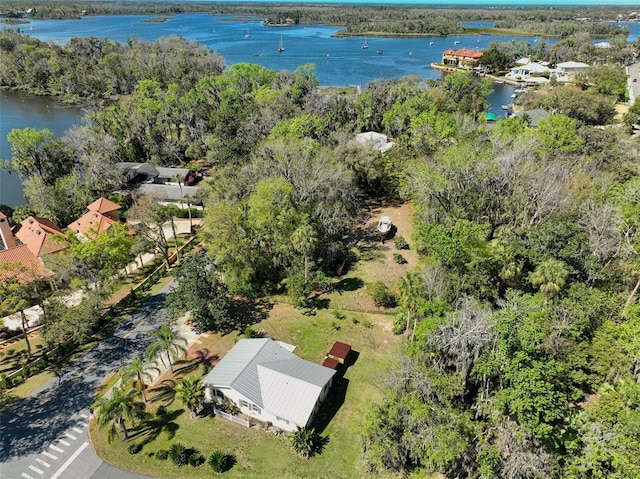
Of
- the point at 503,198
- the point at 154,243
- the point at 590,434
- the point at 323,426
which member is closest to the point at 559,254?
the point at 503,198

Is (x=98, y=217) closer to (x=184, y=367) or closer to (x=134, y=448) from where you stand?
(x=184, y=367)

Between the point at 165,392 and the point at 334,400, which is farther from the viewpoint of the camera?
the point at 165,392

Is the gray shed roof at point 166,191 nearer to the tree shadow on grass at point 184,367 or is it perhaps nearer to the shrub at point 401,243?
the shrub at point 401,243

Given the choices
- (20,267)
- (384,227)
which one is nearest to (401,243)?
(384,227)

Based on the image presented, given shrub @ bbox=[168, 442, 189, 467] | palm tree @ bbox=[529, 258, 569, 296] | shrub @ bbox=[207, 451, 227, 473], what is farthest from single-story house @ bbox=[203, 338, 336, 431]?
palm tree @ bbox=[529, 258, 569, 296]

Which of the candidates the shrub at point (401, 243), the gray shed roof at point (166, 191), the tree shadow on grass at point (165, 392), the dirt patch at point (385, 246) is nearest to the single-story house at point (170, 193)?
the gray shed roof at point (166, 191)

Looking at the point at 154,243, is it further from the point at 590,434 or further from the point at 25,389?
the point at 590,434

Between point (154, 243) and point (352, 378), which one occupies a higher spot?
point (154, 243)
